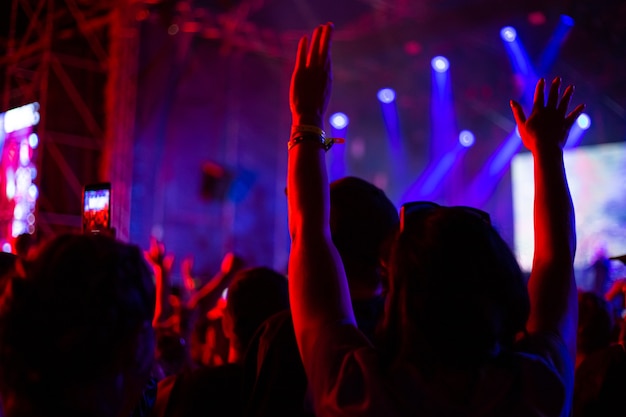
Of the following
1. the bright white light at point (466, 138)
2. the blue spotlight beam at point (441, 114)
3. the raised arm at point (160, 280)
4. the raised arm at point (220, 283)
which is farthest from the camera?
the bright white light at point (466, 138)

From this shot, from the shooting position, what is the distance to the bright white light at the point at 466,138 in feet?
41.3

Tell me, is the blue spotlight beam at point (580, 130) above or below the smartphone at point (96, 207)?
above

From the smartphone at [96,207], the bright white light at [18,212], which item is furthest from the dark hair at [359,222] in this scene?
the bright white light at [18,212]

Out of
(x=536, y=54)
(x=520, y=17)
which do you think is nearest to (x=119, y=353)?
(x=520, y=17)

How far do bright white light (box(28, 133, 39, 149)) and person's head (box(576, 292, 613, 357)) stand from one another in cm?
633

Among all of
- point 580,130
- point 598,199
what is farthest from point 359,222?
point 580,130

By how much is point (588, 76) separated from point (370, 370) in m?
10.8

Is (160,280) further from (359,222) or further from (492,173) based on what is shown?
(492,173)

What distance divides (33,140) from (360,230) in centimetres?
658

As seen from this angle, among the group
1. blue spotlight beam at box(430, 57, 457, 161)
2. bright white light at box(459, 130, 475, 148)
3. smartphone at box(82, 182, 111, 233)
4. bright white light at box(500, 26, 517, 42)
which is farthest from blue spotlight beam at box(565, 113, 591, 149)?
smartphone at box(82, 182, 111, 233)

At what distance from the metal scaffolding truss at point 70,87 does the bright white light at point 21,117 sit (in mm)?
161

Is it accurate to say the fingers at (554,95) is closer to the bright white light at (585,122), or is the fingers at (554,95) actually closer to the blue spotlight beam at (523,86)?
the blue spotlight beam at (523,86)

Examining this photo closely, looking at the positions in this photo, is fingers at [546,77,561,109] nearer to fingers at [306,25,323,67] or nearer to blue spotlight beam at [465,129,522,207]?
fingers at [306,25,323,67]

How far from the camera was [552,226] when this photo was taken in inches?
50.3
